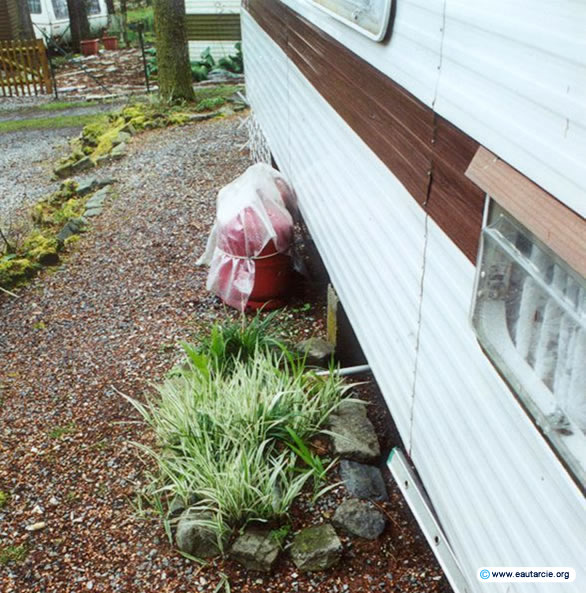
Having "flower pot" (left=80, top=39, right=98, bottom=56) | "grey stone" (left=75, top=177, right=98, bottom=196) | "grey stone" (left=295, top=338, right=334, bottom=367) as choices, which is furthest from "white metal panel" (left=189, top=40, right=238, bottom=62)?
"grey stone" (left=295, top=338, right=334, bottom=367)

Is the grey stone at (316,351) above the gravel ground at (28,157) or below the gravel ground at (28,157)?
above

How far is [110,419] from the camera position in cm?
371

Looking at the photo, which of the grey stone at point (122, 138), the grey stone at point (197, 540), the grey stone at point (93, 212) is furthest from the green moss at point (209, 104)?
the grey stone at point (197, 540)

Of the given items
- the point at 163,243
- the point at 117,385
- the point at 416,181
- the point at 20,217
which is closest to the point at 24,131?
the point at 20,217

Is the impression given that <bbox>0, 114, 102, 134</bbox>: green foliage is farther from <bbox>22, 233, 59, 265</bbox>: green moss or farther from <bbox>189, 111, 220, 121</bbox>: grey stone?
<bbox>22, 233, 59, 265</bbox>: green moss

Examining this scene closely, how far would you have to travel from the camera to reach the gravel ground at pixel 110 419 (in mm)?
2711

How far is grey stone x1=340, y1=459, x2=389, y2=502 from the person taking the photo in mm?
2947

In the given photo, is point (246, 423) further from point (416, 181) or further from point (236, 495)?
point (416, 181)

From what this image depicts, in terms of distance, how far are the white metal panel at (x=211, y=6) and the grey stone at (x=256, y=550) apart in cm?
1436

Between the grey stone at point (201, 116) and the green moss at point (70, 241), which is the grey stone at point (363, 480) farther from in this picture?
the grey stone at point (201, 116)

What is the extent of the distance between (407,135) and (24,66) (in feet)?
47.0

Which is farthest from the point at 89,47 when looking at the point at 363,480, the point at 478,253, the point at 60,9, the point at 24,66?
the point at 478,253

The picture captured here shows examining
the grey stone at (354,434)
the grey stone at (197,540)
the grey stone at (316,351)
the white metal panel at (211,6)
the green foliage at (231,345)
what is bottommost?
the grey stone at (197,540)

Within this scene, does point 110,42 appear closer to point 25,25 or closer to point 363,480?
point 25,25
